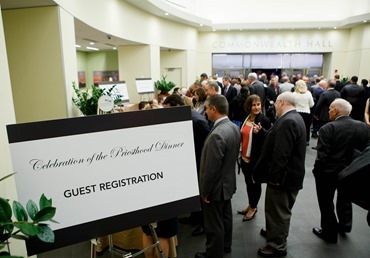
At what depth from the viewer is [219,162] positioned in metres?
2.37

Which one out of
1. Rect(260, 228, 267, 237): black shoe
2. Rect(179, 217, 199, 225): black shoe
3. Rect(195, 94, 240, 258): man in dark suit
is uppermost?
Rect(195, 94, 240, 258): man in dark suit

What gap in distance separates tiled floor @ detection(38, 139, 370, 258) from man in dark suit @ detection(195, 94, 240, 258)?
1.38ft

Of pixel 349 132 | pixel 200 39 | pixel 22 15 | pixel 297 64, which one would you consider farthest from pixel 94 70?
pixel 349 132

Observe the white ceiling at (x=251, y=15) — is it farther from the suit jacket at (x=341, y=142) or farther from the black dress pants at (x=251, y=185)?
the suit jacket at (x=341, y=142)

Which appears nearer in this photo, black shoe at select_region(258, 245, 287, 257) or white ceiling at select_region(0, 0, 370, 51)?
black shoe at select_region(258, 245, 287, 257)

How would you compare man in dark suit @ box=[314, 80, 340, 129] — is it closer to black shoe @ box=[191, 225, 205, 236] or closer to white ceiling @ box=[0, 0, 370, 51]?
black shoe @ box=[191, 225, 205, 236]

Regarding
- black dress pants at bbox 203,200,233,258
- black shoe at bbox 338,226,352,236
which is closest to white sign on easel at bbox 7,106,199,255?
black dress pants at bbox 203,200,233,258

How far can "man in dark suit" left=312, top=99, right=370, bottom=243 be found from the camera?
9.14 ft

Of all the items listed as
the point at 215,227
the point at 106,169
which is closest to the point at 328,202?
the point at 215,227

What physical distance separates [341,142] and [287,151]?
72 cm

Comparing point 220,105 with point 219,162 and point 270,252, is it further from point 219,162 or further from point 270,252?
point 270,252

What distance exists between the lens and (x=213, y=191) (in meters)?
2.45

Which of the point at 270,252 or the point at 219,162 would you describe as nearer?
the point at 219,162

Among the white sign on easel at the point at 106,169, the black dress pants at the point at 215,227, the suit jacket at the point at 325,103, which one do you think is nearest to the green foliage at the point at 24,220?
the white sign on easel at the point at 106,169
